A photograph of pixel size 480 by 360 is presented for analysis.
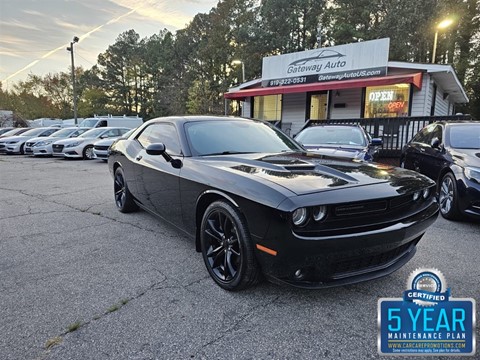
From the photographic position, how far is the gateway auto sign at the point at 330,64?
12.6 metres

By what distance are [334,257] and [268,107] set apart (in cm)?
1566

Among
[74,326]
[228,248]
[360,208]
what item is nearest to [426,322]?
[360,208]

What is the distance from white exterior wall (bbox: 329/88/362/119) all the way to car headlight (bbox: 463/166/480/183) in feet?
34.5

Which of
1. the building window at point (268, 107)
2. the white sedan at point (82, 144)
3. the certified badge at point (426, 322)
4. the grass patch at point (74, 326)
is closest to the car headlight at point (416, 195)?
the certified badge at point (426, 322)

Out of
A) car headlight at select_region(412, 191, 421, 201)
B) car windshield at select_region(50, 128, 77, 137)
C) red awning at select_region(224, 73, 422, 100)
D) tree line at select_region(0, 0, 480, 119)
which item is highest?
tree line at select_region(0, 0, 480, 119)

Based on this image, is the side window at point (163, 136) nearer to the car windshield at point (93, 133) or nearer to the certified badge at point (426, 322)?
the certified badge at point (426, 322)

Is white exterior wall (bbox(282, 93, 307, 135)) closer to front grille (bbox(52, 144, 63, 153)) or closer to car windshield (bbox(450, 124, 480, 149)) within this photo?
front grille (bbox(52, 144, 63, 153))

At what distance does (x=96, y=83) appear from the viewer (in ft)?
172

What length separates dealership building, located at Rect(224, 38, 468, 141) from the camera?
1201 centimetres

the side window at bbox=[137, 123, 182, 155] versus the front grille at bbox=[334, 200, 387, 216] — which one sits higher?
the side window at bbox=[137, 123, 182, 155]

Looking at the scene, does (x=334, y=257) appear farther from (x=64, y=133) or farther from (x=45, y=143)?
(x=64, y=133)

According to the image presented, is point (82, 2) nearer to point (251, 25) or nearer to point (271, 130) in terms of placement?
point (271, 130)

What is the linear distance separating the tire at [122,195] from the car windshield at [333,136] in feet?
12.3

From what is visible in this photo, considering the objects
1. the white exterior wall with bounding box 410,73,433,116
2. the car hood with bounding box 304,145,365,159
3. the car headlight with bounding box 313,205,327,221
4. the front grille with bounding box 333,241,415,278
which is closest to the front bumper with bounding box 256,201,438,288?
the front grille with bounding box 333,241,415,278
